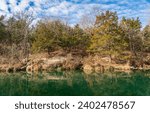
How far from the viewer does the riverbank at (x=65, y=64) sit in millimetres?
43344

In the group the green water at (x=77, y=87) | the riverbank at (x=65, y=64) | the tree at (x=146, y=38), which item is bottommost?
the green water at (x=77, y=87)

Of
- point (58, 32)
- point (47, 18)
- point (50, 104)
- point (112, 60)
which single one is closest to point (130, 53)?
point (112, 60)

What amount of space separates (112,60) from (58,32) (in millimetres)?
9621

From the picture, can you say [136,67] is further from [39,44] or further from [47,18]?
[47,18]

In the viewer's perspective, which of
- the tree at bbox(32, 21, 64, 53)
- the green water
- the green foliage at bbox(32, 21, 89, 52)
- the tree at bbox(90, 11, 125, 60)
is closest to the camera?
the green water

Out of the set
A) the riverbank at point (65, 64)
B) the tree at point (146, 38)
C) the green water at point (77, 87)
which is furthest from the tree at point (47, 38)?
the green water at point (77, 87)

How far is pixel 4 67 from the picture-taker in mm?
43125

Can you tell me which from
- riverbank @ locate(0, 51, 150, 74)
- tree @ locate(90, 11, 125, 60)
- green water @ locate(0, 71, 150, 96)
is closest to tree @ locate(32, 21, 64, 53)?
riverbank @ locate(0, 51, 150, 74)

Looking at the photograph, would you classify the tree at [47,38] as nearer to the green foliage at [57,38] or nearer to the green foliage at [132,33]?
the green foliage at [57,38]

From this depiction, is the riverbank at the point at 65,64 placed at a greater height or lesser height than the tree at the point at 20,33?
lesser

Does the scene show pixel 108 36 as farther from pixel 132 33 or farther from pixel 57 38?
pixel 57 38

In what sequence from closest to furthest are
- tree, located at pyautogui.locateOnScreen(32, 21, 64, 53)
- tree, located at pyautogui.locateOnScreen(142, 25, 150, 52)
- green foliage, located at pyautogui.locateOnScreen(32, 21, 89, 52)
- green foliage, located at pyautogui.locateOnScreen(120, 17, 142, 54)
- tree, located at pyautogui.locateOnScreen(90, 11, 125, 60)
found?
tree, located at pyautogui.locateOnScreen(90, 11, 125, 60) → green foliage, located at pyautogui.locateOnScreen(120, 17, 142, 54) → tree, located at pyautogui.locateOnScreen(142, 25, 150, 52) → tree, located at pyautogui.locateOnScreen(32, 21, 64, 53) → green foliage, located at pyautogui.locateOnScreen(32, 21, 89, 52)

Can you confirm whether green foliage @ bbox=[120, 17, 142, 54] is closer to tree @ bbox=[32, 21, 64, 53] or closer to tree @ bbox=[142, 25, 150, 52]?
tree @ bbox=[142, 25, 150, 52]

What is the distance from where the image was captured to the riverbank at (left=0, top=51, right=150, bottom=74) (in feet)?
142
